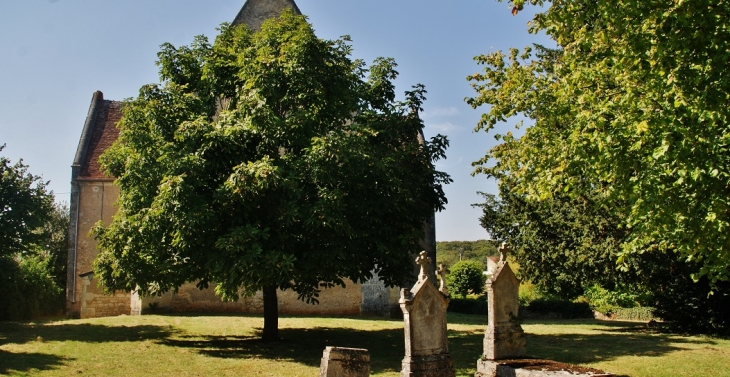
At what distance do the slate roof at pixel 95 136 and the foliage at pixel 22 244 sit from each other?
2.30 meters

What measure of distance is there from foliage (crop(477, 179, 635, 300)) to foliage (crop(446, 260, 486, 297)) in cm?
1117

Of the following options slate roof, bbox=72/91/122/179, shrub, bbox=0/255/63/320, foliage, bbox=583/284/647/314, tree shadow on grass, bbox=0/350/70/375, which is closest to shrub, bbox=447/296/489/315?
foliage, bbox=583/284/647/314

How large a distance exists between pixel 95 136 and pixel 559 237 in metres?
21.6

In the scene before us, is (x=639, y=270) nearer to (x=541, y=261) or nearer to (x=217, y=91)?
(x=541, y=261)

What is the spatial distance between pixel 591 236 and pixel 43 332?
18271 millimetres

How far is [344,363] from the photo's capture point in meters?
8.94

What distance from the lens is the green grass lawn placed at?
13352 mm

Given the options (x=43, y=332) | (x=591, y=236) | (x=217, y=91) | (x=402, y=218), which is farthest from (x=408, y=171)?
(x=43, y=332)

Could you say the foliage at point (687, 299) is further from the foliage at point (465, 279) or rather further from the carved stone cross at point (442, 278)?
the foliage at point (465, 279)

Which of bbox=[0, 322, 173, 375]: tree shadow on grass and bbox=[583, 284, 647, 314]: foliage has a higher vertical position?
bbox=[583, 284, 647, 314]: foliage

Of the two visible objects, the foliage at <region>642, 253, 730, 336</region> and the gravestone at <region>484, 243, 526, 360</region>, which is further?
the foliage at <region>642, 253, 730, 336</region>

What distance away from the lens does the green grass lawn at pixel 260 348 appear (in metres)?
13.4

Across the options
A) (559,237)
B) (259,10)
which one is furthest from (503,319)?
(259,10)

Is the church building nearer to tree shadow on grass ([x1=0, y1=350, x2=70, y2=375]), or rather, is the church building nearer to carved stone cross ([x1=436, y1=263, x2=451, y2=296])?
tree shadow on grass ([x1=0, y1=350, x2=70, y2=375])
